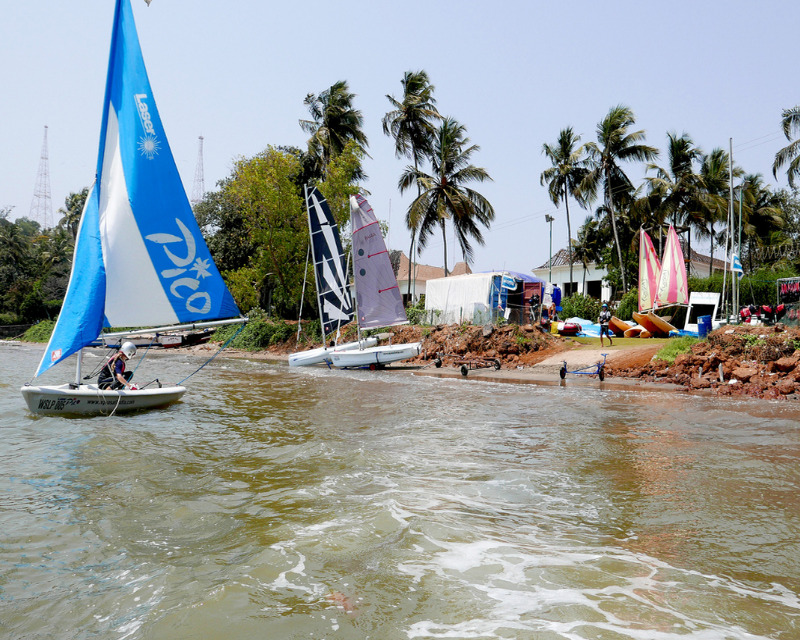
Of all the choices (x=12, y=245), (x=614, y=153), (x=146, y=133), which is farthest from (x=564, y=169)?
(x=12, y=245)

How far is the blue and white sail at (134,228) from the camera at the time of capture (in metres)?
11.7

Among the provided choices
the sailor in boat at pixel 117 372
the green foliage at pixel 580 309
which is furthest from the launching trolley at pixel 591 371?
the green foliage at pixel 580 309

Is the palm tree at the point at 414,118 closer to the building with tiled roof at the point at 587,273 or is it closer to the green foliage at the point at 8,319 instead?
the building with tiled roof at the point at 587,273

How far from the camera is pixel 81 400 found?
1158 centimetres

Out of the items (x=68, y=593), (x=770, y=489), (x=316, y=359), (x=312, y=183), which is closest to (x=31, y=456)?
(x=68, y=593)

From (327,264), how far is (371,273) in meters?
3.04

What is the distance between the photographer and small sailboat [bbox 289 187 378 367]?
25688 millimetres

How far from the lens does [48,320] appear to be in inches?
2138

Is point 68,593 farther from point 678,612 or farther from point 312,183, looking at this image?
point 312,183

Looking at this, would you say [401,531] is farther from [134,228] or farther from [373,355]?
[373,355]

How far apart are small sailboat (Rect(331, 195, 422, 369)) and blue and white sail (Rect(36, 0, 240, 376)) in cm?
1162

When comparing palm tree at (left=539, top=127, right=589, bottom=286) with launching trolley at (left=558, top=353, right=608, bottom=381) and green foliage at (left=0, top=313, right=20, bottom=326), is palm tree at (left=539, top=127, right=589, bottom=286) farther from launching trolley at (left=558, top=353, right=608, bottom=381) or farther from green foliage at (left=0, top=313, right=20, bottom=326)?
green foliage at (left=0, top=313, right=20, bottom=326)

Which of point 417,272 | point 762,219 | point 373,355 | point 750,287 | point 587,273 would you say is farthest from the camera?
point 417,272

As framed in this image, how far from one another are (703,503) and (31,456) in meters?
9.12
